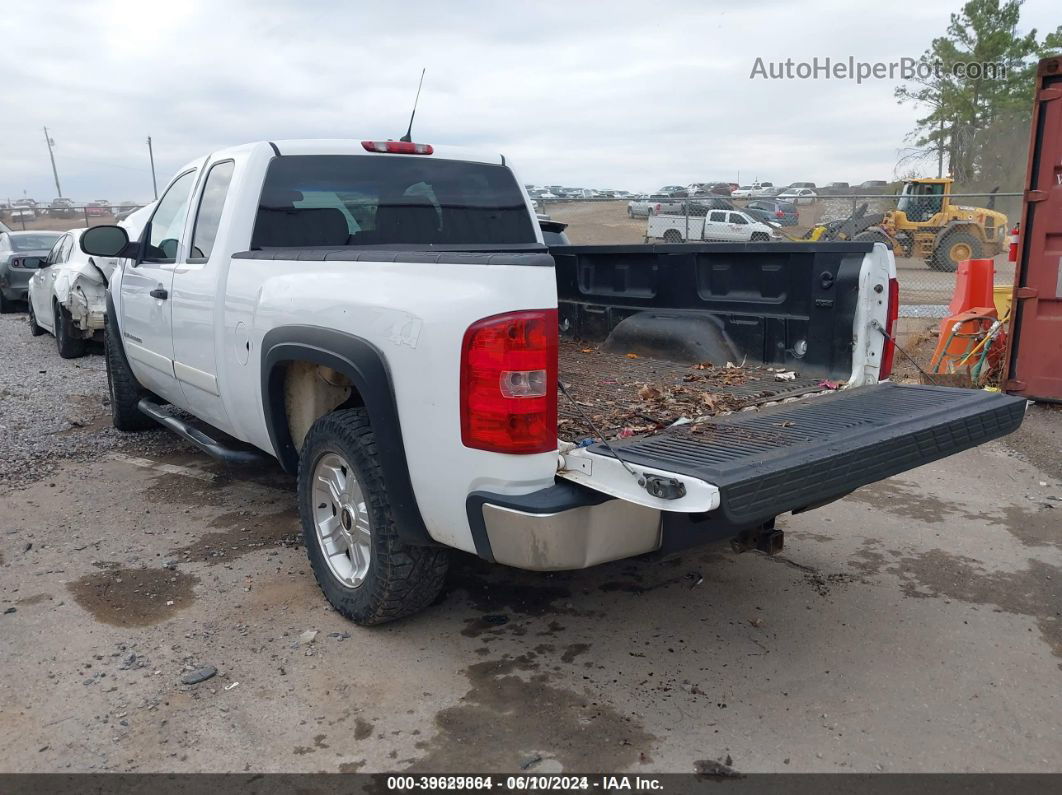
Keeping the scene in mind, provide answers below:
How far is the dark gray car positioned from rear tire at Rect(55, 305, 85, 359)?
587 cm

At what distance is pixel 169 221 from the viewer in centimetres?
523

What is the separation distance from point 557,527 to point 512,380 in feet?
1.58

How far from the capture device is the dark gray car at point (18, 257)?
15.4 m

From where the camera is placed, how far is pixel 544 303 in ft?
8.60

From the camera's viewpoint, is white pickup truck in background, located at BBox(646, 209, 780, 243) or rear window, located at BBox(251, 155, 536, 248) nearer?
rear window, located at BBox(251, 155, 536, 248)

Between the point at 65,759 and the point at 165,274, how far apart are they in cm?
295

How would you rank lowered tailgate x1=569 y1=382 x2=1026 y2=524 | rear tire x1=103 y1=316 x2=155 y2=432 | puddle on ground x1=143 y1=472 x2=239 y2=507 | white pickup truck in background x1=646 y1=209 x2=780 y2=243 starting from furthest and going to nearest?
white pickup truck in background x1=646 y1=209 x2=780 y2=243
rear tire x1=103 y1=316 x2=155 y2=432
puddle on ground x1=143 y1=472 x2=239 y2=507
lowered tailgate x1=569 y1=382 x2=1026 y2=524

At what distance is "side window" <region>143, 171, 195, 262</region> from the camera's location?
4980 mm

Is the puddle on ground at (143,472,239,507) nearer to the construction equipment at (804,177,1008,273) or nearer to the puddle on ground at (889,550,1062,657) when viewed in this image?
the puddle on ground at (889,550,1062,657)

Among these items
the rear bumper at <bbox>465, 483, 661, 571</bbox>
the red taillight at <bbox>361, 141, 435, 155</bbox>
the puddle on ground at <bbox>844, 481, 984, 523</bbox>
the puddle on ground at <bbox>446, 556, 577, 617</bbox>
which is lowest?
the puddle on ground at <bbox>844, 481, 984, 523</bbox>

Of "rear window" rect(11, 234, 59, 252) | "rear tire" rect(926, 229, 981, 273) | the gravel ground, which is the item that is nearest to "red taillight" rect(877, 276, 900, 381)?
the gravel ground

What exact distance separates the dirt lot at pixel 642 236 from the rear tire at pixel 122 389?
11.2 m

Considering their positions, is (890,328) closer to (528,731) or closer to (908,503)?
(908,503)

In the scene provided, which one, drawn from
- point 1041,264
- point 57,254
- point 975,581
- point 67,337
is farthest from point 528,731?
point 57,254
